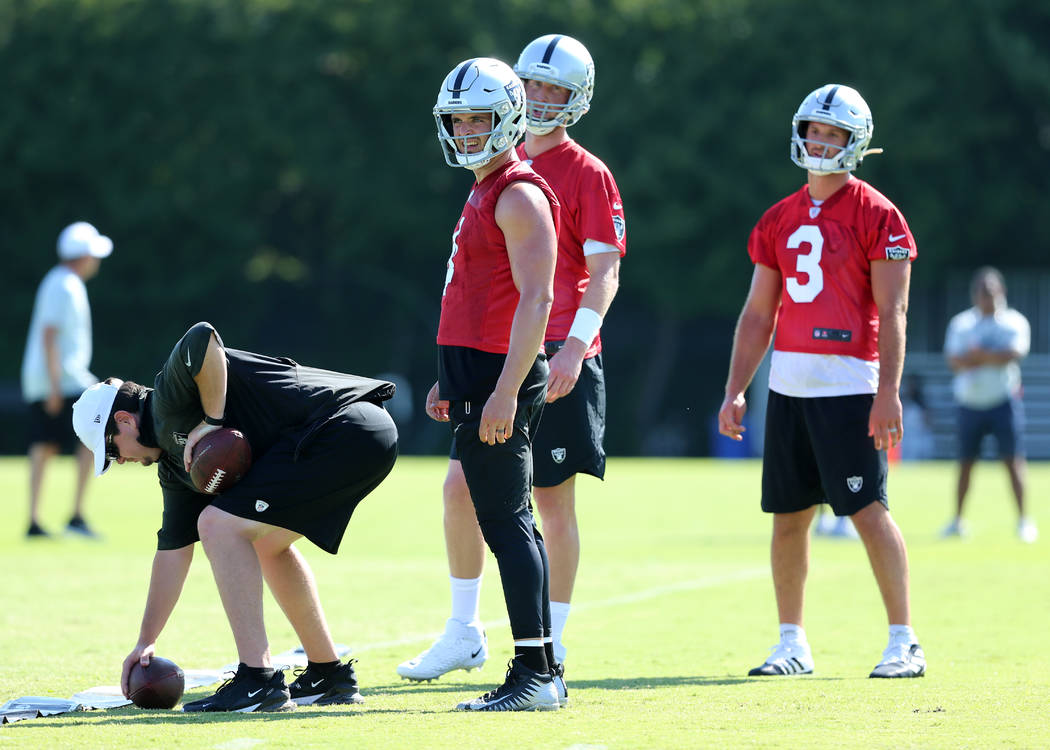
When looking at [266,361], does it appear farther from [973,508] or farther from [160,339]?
[160,339]

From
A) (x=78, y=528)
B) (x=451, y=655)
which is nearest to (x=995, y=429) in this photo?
(x=78, y=528)

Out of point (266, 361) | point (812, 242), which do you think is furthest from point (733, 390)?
point (266, 361)

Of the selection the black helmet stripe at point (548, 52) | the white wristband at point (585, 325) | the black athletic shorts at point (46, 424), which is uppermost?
the black helmet stripe at point (548, 52)

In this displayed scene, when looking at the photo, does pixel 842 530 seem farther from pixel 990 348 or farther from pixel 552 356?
pixel 552 356

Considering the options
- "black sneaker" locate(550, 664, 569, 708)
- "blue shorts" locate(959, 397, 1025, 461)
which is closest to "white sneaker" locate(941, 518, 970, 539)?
"blue shorts" locate(959, 397, 1025, 461)

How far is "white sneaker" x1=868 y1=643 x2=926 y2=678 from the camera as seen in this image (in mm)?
6785

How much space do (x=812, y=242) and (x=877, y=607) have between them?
3.13 meters

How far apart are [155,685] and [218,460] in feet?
2.90

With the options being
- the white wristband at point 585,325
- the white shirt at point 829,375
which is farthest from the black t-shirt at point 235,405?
the white shirt at point 829,375

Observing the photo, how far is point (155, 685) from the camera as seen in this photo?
597cm

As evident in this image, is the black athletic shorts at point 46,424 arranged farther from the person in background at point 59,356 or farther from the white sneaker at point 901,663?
the white sneaker at point 901,663

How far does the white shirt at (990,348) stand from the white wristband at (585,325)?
8.90m

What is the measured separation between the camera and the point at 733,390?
7.61 meters

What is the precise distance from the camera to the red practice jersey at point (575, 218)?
6.81 metres
